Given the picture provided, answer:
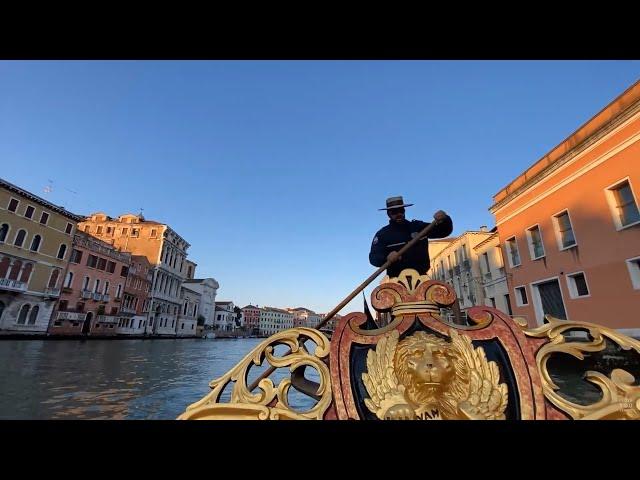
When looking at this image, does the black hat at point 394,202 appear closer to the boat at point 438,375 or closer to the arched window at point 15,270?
the boat at point 438,375

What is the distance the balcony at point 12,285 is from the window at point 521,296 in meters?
30.7

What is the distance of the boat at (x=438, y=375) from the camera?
126cm

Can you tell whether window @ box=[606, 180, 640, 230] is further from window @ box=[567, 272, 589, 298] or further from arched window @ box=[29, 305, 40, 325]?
arched window @ box=[29, 305, 40, 325]

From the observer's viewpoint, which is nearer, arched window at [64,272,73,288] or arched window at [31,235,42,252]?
arched window at [31,235,42,252]

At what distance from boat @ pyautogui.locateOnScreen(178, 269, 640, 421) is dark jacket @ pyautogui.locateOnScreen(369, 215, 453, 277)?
0.81m

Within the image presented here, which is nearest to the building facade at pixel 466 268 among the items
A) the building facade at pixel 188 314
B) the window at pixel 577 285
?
the window at pixel 577 285

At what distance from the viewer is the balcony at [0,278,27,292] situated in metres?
19.7

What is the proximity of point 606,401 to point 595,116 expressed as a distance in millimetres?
12451

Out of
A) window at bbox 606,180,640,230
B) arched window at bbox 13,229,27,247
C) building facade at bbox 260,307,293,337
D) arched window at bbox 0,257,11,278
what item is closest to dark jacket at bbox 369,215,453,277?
window at bbox 606,180,640,230

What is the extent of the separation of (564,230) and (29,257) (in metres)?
32.7

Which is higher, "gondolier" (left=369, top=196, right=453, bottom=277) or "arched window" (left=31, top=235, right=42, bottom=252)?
"arched window" (left=31, top=235, right=42, bottom=252)
